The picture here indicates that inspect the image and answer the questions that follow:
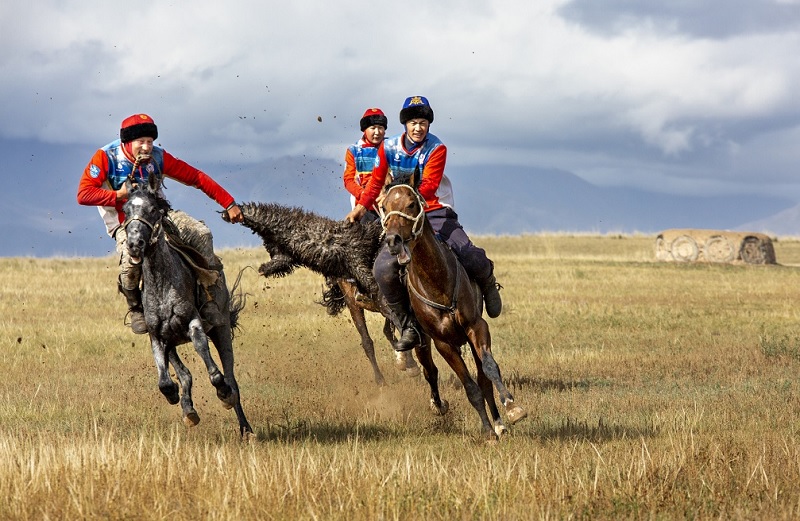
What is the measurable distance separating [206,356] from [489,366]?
258 cm

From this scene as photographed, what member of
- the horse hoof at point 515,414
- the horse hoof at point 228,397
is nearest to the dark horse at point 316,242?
the horse hoof at point 228,397

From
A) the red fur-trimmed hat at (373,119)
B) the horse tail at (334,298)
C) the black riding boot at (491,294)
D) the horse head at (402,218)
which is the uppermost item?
the red fur-trimmed hat at (373,119)

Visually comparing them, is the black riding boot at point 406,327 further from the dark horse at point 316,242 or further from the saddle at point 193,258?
the dark horse at point 316,242

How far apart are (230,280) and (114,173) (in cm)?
2087

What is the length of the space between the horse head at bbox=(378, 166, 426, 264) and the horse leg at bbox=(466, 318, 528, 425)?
1.02 meters

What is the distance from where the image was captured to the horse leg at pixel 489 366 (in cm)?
898

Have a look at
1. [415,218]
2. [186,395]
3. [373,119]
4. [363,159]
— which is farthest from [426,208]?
[373,119]

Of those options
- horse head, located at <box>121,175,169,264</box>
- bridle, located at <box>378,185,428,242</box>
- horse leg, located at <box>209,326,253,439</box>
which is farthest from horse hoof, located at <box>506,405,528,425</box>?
horse head, located at <box>121,175,169,264</box>

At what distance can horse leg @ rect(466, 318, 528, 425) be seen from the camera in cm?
898

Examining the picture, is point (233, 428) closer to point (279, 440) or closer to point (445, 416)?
point (279, 440)

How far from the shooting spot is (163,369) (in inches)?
385

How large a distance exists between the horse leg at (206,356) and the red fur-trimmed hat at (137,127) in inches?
72.6

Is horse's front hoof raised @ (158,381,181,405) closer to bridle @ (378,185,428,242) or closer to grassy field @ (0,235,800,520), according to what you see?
grassy field @ (0,235,800,520)

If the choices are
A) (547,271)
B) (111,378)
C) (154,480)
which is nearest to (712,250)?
(547,271)
